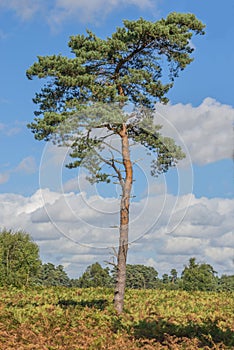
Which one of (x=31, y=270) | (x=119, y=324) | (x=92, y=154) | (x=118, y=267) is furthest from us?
(x=31, y=270)

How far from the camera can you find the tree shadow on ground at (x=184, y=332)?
1228cm

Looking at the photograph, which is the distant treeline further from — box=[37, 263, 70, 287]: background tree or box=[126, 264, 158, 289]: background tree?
box=[37, 263, 70, 287]: background tree

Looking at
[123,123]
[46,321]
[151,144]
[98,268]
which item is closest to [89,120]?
[123,123]

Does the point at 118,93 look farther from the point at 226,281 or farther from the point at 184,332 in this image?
the point at 226,281

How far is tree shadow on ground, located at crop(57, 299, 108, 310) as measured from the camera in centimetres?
1750

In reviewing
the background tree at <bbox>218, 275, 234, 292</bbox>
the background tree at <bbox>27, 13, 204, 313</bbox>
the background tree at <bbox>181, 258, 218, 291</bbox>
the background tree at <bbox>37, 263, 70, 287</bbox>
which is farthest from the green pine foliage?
the background tree at <bbox>37, 263, 70, 287</bbox>

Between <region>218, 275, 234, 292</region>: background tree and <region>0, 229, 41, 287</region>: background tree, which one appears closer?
<region>0, 229, 41, 287</region>: background tree

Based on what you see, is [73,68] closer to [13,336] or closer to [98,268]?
[13,336]

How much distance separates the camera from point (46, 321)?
48.6 feet

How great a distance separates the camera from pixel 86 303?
18266 millimetres

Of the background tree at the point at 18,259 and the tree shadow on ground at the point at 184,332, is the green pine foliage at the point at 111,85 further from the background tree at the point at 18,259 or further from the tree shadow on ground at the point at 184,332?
the background tree at the point at 18,259

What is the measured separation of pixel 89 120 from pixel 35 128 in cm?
213

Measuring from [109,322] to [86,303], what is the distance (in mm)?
3465

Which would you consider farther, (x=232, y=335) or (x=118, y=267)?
(x=118, y=267)
